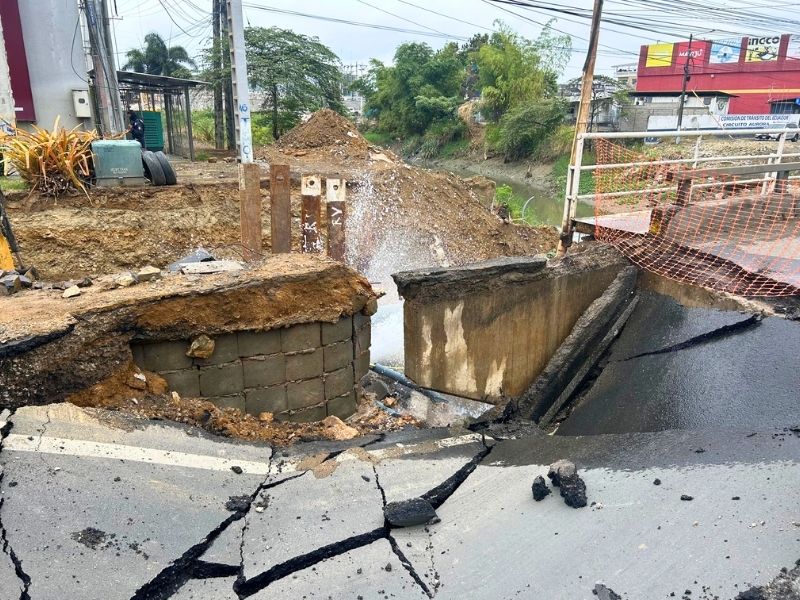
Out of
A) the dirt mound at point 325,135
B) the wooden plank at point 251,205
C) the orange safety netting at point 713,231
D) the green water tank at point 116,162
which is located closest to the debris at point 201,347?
the wooden plank at point 251,205

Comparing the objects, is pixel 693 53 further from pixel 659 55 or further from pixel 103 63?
pixel 103 63

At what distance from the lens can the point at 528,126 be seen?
112ft

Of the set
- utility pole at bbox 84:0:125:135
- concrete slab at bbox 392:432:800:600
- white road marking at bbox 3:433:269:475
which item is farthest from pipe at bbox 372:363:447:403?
utility pole at bbox 84:0:125:135

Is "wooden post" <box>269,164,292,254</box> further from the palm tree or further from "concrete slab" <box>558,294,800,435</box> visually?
the palm tree

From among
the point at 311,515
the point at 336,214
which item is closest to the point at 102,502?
the point at 311,515

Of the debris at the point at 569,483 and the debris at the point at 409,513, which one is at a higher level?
the debris at the point at 569,483

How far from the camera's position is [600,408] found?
4852 mm

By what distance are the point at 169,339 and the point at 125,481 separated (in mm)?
1247

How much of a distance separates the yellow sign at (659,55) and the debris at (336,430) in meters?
47.2

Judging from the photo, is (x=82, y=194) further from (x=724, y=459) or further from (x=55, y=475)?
(x=724, y=459)

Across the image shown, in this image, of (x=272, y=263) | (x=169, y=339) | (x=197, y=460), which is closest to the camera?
(x=197, y=460)

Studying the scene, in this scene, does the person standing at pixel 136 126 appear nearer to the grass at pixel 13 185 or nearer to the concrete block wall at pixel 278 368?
the grass at pixel 13 185

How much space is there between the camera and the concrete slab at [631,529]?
237 cm

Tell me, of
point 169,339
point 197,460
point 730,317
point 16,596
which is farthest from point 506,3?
point 16,596
